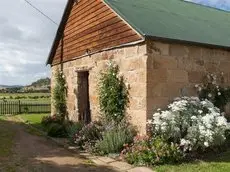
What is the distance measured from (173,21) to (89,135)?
4578 mm

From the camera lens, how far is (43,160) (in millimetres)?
8930

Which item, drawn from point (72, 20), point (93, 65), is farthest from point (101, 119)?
point (72, 20)

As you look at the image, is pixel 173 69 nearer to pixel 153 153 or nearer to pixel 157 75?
pixel 157 75

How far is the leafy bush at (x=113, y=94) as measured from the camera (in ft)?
35.5

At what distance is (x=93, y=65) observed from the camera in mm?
12977

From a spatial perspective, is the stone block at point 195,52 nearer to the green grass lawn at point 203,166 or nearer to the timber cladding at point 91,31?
the timber cladding at point 91,31

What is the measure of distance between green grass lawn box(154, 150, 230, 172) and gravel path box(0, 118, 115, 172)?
1.29m

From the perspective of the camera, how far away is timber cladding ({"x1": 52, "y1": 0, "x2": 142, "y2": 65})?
11.2m

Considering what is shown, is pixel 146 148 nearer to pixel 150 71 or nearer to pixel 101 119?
pixel 150 71

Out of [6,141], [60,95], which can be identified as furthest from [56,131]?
[60,95]

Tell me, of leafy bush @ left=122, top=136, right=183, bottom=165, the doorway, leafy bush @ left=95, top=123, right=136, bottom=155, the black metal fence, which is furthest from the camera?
the black metal fence

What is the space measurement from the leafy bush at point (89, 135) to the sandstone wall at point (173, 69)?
1.81 metres

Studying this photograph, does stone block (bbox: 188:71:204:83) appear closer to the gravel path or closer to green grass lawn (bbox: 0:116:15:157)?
the gravel path

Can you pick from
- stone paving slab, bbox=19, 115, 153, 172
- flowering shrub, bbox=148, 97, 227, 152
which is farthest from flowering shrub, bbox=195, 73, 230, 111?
stone paving slab, bbox=19, 115, 153, 172
